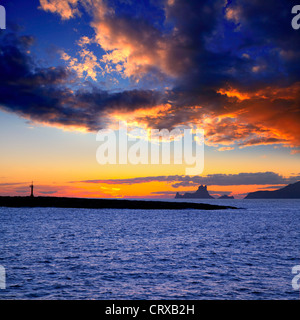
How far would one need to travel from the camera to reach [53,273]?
23859 mm

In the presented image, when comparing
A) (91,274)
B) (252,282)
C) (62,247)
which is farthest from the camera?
(62,247)

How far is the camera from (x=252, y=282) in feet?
71.7

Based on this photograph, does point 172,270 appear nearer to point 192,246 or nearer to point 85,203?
point 192,246
